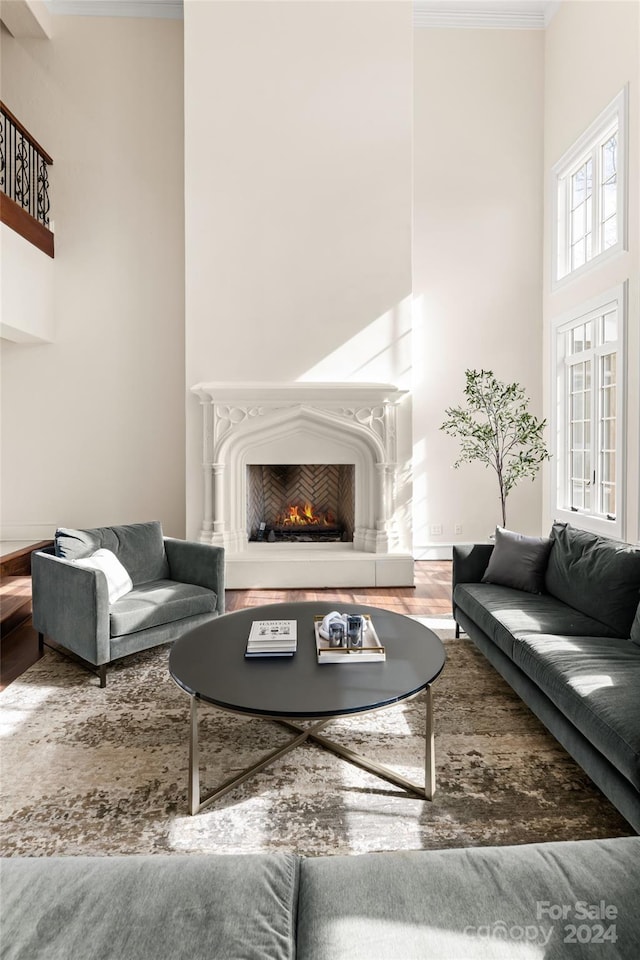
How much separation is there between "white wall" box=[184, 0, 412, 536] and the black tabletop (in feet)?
9.78

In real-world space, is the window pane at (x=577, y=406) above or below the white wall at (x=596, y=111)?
below

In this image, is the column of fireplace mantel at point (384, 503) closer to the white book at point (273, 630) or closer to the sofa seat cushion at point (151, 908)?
the white book at point (273, 630)

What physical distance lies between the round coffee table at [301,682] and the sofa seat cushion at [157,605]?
643 mm

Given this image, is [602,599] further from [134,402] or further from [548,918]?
[134,402]

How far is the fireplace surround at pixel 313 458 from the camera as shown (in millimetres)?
5273

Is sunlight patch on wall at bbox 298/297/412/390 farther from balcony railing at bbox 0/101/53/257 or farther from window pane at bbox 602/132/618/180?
balcony railing at bbox 0/101/53/257

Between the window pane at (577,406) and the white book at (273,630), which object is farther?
the window pane at (577,406)

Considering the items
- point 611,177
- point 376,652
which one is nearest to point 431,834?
point 376,652

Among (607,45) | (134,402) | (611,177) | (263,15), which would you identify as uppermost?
(263,15)

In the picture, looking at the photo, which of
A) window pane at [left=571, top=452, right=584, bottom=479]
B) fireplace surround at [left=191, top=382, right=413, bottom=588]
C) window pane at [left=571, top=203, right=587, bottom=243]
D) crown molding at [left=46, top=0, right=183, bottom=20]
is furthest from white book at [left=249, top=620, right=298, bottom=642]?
crown molding at [left=46, top=0, right=183, bottom=20]

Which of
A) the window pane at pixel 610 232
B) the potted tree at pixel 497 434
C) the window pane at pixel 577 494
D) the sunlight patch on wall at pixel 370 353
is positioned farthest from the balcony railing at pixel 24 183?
the window pane at pixel 577 494

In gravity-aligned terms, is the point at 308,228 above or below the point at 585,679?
above

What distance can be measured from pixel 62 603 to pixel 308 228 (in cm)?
393

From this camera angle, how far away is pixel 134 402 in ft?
20.1
